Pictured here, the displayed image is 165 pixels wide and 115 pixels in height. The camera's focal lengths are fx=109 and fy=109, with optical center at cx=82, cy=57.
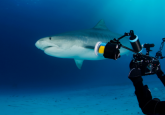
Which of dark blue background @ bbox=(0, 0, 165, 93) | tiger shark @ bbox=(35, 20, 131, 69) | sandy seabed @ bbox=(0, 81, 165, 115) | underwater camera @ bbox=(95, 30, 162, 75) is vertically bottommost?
sandy seabed @ bbox=(0, 81, 165, 115)

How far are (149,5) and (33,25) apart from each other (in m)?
45.5

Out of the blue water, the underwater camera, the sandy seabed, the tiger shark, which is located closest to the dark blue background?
the blue water

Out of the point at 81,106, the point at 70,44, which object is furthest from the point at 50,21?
the point at 81,106

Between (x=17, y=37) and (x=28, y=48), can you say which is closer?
(x=17, y=37)

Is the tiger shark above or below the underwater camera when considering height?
above

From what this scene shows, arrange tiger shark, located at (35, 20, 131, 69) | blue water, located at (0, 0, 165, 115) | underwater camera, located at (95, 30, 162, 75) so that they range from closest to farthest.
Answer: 1. underwater camera, located at (95, 30, 162, 75)
2. tiger shark, located at (35, 20, 131, 69)
3. blue water, located at (0, 0, 165, 115)

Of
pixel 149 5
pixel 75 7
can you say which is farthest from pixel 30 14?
pixel 149 5

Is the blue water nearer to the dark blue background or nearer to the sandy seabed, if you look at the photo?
the dark blue background

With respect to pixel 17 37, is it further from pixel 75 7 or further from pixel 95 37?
pixel 95 37

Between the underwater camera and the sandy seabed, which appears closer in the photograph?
the underwater camera

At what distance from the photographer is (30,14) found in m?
39.0

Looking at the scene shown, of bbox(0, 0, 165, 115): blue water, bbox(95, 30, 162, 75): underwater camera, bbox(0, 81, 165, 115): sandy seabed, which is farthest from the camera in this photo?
bbox(0, 0, 165, 115): blue water

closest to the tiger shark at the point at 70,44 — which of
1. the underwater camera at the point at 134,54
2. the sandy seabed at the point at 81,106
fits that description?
the sandy seabed at the point at 81,106

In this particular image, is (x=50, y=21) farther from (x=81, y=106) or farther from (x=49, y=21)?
(x=81, y=106)
